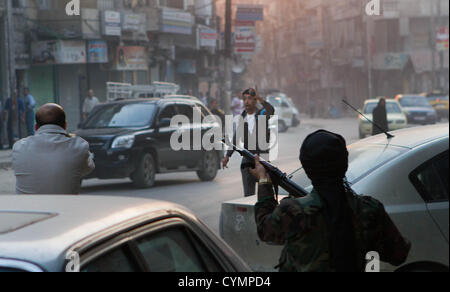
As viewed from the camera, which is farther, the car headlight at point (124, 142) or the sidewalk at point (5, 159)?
the sidewalk at point (5, 159)

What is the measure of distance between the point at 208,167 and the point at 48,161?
36.1ft

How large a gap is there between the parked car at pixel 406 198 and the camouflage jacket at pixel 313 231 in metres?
1.74

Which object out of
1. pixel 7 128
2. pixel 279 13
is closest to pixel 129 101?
pixel 7 128

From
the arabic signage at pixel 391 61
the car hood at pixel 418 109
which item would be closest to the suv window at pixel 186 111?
the car hood at pixel 418 109

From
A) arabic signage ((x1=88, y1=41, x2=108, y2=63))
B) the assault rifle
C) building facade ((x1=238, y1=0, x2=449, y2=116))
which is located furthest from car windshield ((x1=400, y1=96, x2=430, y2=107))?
the assault rifle

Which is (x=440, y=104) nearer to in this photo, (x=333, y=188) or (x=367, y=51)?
(x=367, y=51)

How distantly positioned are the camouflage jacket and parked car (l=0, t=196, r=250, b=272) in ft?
0.80

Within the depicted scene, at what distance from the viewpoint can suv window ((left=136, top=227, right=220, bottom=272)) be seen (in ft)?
9.03

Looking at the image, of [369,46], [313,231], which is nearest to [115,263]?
[313,231]

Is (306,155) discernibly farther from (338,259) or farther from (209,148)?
(209,148)

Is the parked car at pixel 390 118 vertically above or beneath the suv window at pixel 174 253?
beneath

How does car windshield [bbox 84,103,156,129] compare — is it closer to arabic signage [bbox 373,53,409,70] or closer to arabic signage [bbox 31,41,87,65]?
arabic signage [bbox 31,41,87,65]

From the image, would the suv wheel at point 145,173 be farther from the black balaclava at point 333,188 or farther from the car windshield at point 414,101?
the car windshield at point 414,101

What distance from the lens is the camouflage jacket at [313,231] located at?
3.00m
